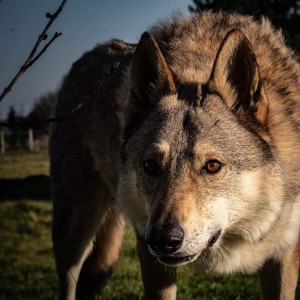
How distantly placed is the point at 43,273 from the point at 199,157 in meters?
4.34

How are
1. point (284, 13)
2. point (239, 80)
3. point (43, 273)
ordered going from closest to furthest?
point (239, 80) → point (43, 273) → point (284, 13)

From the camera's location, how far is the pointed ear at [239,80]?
129 inches

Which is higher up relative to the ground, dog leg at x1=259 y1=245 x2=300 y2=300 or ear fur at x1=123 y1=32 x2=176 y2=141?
ear fur at x1=123 y1=32 x2=176 y2=141

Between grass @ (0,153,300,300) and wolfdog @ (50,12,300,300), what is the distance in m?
1.41

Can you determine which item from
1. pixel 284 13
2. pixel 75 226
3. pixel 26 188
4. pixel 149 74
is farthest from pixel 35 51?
pixel 26 188

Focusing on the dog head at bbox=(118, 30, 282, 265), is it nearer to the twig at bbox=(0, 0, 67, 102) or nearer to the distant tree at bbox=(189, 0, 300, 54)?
the twig at bbox=(0, 0, 67, 102)

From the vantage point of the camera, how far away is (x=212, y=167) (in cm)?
311

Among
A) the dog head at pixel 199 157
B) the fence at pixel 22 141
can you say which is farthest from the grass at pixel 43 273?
the fence at pixel 22 141

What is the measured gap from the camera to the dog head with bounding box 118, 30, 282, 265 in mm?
2921

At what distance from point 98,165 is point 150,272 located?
4.53 feet

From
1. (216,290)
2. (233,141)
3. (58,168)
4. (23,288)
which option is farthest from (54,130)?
(233,141)

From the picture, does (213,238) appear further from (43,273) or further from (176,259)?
(43,273)

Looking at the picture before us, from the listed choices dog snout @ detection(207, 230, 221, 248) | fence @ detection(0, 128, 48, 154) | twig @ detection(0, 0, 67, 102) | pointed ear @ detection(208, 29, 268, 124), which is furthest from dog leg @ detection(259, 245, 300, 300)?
fence @ detection(0, 128, 48, 154)

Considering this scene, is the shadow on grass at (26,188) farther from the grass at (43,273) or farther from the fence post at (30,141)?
the fence post at (30,141)
